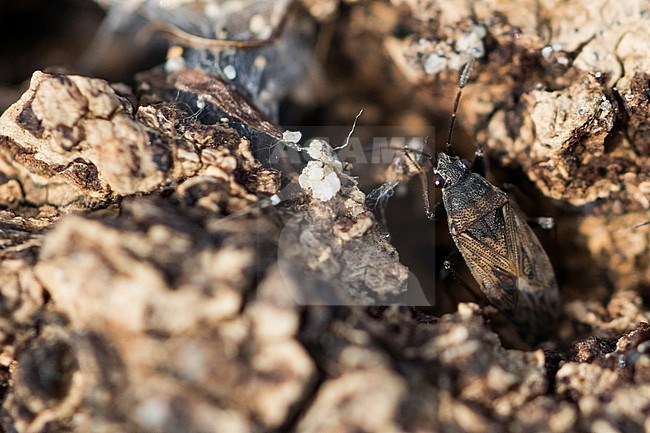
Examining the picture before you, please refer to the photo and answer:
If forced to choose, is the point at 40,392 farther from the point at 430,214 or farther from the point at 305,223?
the point at 430,214

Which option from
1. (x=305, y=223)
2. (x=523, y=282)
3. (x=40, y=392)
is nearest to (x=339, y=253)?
(x=305, y=223)

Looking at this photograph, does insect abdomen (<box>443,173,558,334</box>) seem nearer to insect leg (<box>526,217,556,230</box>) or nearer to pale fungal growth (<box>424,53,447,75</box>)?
insect leg (<box>526,217,556,230</box>)

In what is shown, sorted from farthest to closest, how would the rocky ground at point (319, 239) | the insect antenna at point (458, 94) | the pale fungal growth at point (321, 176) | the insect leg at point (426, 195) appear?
the insect leg at point (426, 195)
the insect antenna at point (458, 94)
the pale fungal growth at point (321, 176)
the rocky ground at point (319, 239)

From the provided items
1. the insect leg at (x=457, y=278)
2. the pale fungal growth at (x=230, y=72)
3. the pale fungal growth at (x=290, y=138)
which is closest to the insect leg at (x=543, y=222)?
the insect leg at (x=457, y=278)

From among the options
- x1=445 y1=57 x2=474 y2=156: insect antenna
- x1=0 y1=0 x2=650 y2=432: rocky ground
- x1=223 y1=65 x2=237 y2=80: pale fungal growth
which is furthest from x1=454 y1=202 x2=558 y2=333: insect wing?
x1=223 y1=65 x2=237 y2=80: pale fungal growth

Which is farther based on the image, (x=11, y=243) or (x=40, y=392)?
(x=11, y=243)

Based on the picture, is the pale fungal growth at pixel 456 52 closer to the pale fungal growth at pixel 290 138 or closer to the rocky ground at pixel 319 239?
the rocky ground at pixel 319 239

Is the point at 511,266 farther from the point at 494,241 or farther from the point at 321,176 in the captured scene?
the point at 321,176
